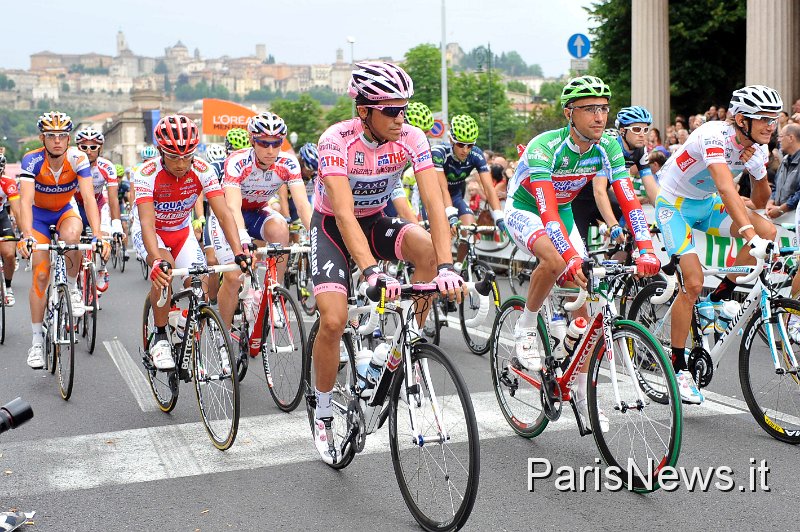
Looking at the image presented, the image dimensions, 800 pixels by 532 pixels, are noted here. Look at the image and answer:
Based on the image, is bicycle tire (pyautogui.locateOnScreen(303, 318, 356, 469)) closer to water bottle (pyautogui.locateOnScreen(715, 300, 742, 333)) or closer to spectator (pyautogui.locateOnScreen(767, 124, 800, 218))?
water bottle (pyautogui.locateOnScreen(715, 300, 742, 333))

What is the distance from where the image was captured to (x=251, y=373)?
9070 mm

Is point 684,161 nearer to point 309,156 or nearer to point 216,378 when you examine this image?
point 216,378

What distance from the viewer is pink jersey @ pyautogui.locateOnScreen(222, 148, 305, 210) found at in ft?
29.6

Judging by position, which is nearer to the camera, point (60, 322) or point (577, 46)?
point (60, 322)

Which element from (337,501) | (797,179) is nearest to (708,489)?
(337,501)

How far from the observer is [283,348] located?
25.3 ft

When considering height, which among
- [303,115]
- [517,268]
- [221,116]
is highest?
[303,115]

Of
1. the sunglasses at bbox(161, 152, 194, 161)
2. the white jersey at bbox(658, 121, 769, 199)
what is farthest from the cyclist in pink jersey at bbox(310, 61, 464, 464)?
the white jersey at bbox(658, 121, 769, 199)

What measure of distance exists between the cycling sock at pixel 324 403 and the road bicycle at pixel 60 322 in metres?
3.05

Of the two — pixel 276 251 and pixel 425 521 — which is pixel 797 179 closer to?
pixel 276 251

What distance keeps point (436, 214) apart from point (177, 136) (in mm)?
2616

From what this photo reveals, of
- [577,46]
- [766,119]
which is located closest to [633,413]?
[766,119]

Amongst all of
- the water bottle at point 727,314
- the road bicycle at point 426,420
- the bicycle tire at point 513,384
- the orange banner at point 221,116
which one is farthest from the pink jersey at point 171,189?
the orange banner at point 221,116

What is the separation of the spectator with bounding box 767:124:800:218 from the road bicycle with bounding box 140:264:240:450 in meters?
6.64
